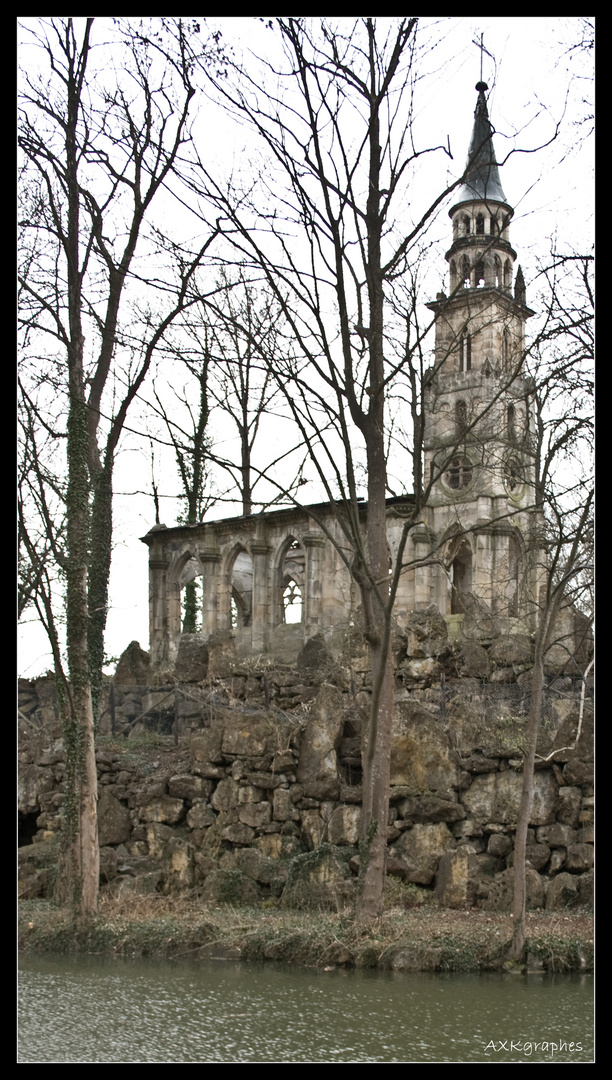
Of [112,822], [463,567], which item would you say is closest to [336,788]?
[112,822]

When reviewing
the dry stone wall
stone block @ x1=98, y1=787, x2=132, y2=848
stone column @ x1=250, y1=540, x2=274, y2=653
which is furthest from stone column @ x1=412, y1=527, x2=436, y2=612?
stone block @ x1=98, y1=787, x2=132, y2=848

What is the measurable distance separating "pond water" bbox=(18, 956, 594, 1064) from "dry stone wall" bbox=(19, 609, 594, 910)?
8.64ft

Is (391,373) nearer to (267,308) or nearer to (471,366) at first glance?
(267,308)

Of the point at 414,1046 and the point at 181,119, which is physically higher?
the point at 181,119

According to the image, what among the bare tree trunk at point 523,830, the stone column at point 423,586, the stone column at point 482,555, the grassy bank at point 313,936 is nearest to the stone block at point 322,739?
the grassy bank at point 313,936

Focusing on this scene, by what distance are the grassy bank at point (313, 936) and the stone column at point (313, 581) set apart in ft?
50.5

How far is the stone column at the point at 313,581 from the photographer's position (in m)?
28.8

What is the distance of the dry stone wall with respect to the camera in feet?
45.5

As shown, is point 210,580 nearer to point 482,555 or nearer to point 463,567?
point 482,555

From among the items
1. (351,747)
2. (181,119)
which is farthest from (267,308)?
(351,747)

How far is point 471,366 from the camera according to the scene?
3716 centimetres

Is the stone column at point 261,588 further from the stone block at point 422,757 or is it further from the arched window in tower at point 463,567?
the stone block at point 422,757

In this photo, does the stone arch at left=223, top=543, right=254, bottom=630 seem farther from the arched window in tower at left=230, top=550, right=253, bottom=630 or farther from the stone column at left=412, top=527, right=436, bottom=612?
the stone column at left=412, top=527, right=436, bottom=612
